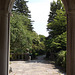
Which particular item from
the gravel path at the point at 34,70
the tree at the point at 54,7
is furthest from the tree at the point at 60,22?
the gravel path at the point at 34,70

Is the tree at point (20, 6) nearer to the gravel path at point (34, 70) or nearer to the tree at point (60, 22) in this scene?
the tree at point (60, 22)

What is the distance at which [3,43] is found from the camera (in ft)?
8.38

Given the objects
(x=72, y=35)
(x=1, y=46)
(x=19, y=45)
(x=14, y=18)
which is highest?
(x=14, y=18)

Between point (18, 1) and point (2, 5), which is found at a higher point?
point (18, 1)

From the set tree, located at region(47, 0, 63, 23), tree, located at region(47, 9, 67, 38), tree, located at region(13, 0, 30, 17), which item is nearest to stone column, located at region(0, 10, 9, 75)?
tree, located at region(47, 9, 67, 38)

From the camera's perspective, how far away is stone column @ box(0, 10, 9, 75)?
253 cm

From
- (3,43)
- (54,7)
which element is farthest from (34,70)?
(54,7)

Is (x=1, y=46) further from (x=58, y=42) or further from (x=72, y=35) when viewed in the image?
(x=58, y=42)

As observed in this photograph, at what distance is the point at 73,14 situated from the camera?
8.29 ft

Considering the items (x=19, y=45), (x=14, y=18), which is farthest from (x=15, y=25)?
(x=19, y=45)

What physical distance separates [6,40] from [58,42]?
6.86 meters

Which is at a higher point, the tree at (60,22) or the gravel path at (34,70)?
the tree at (60,22)

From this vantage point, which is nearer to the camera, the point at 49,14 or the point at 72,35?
the point at 72,35

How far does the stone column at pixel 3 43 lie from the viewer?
2527 millimetres
